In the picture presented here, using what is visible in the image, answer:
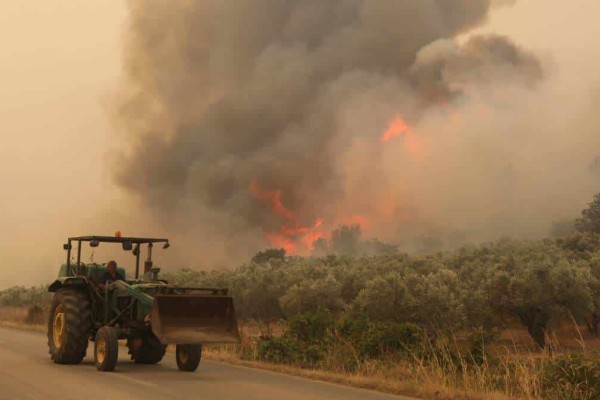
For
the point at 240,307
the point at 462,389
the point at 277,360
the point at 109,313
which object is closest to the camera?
the point at 462,389

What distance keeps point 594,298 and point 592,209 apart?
275 feet

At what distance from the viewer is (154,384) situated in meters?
11.5

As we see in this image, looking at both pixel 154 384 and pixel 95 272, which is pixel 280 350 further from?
pixel 154 384

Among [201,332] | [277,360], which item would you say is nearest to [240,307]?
[277,360]

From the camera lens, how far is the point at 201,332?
1292cm

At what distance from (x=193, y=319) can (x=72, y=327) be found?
291 centimetres

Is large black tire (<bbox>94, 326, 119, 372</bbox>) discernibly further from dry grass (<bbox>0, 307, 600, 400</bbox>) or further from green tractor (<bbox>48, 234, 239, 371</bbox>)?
dry grass (<bbox>0, 307, 600, 400</bbox>)

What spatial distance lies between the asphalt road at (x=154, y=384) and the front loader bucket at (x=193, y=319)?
2.55 ft

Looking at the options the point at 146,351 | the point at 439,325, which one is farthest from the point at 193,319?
the point at 439,325

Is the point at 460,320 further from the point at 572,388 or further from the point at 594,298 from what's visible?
the point at 572,388

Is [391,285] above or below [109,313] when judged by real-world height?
above

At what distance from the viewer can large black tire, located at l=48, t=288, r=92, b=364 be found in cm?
1400

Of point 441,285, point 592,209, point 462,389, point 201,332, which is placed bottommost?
point 462,389

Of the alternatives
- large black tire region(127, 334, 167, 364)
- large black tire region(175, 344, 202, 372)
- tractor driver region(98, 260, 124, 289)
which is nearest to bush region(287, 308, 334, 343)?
large black tire region(127, 334, 167, 364)
